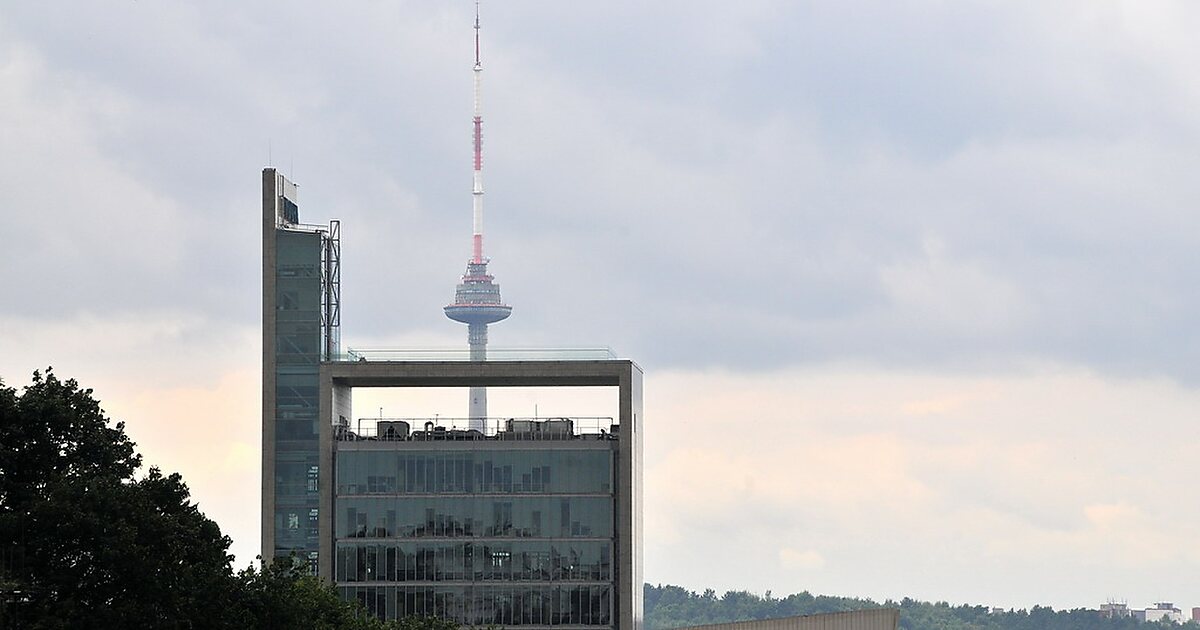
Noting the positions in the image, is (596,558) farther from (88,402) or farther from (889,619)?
(88,402)

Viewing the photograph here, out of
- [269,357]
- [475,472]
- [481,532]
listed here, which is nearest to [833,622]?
[481,532]

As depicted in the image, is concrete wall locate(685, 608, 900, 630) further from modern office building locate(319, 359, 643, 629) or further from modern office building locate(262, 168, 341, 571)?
modern office building locate(262, 168, 341, 571)

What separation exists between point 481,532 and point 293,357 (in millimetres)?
20798

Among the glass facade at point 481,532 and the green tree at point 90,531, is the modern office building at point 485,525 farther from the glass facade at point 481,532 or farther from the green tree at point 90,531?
the green tree at point 90,531

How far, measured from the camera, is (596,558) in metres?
168

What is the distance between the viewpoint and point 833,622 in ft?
433

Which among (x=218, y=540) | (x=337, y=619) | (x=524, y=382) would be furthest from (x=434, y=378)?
(x=218, y=540)

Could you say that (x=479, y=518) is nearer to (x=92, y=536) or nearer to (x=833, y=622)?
(x=833, y=622)

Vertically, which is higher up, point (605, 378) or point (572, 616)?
point (605, 378)

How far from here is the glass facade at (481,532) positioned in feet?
548

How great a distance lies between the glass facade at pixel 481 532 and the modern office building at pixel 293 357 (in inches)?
217

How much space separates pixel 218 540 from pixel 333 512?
74.9 meters

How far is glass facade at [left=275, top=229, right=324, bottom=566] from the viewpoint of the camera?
172000 millimetres

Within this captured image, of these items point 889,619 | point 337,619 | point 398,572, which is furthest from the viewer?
point 398,572
